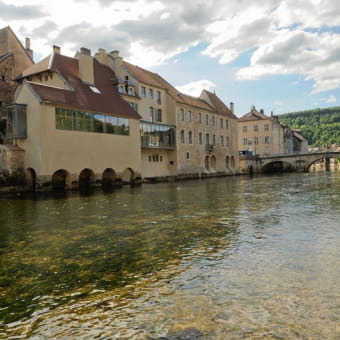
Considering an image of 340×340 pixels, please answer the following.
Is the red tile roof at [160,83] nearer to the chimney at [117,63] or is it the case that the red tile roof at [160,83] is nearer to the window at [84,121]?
the chimney at [117,63]

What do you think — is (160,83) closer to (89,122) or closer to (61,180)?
(89,122)

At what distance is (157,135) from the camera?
38656 millimetres

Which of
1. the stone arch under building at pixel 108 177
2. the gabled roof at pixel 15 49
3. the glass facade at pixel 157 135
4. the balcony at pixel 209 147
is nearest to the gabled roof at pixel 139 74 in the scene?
the glass facade at pixel 157 135

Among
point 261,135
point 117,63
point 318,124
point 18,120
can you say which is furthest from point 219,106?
point 318,124

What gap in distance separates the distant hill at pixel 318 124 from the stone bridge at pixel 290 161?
52.7m

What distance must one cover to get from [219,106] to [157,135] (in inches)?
843

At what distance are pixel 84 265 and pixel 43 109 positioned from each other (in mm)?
20518

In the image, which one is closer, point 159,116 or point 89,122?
point 89,122

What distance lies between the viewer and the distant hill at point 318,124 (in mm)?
112637

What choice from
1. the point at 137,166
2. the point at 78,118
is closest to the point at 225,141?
the point at 137,166

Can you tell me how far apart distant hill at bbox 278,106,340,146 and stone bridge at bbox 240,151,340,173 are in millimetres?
52665

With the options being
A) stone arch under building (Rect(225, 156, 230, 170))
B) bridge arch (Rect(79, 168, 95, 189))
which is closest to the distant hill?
stone arch under building (Rect(225, 156, 230, 170))

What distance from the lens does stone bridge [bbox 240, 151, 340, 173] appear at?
5622 centimetres

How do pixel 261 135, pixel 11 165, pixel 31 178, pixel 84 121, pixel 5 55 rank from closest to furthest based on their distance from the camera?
pixel 11 165, pixel 31 178, pixel 84 121, pixel 5 55, pixel 261 135
